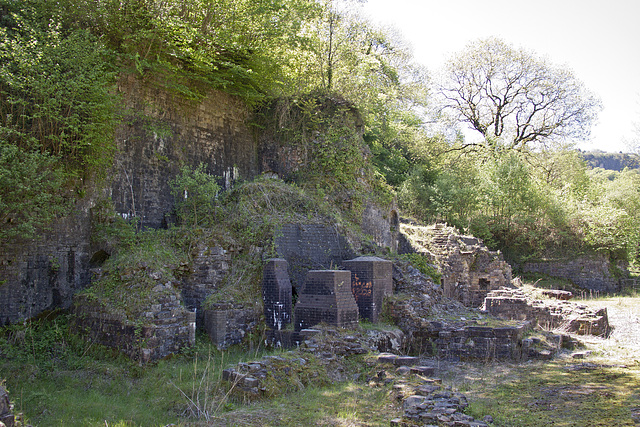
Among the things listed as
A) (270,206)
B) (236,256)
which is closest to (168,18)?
(270,206)

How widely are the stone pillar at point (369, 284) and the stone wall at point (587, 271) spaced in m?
16.6

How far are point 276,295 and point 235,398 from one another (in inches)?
178

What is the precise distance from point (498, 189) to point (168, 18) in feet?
62.9

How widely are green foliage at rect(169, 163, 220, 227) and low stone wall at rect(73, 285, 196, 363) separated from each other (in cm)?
364

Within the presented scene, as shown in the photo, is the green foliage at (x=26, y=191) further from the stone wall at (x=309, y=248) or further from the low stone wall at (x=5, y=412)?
the low stone wall at (x=5, y=412)

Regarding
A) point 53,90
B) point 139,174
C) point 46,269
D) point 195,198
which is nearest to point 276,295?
point 195,198

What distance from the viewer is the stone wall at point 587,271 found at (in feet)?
82.0

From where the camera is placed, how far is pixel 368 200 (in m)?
17.7

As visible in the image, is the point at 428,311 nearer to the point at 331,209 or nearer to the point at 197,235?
the point at 331,209

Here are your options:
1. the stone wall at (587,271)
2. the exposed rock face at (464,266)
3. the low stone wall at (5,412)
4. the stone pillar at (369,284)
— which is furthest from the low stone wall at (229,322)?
the stone wall at (587,271)

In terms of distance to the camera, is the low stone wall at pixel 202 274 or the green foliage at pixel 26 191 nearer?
the green foliage at pixel 26 191

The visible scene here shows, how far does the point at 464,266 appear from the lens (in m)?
20.8

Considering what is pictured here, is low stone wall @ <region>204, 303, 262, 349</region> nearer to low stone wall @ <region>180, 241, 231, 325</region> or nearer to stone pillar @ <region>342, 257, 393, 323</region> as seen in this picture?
low stone wall @ <region>180, 241, 231, 325</region>

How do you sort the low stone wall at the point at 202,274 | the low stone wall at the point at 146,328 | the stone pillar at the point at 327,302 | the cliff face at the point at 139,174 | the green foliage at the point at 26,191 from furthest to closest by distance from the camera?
1. the low stone wall at the point at 202,274
2. the cliff face at the point at 139,174
3. the stone pillar at the point at 327,302
4. the green foliage at the point at 26,191
5. the low stone wall at the point at 146,328
